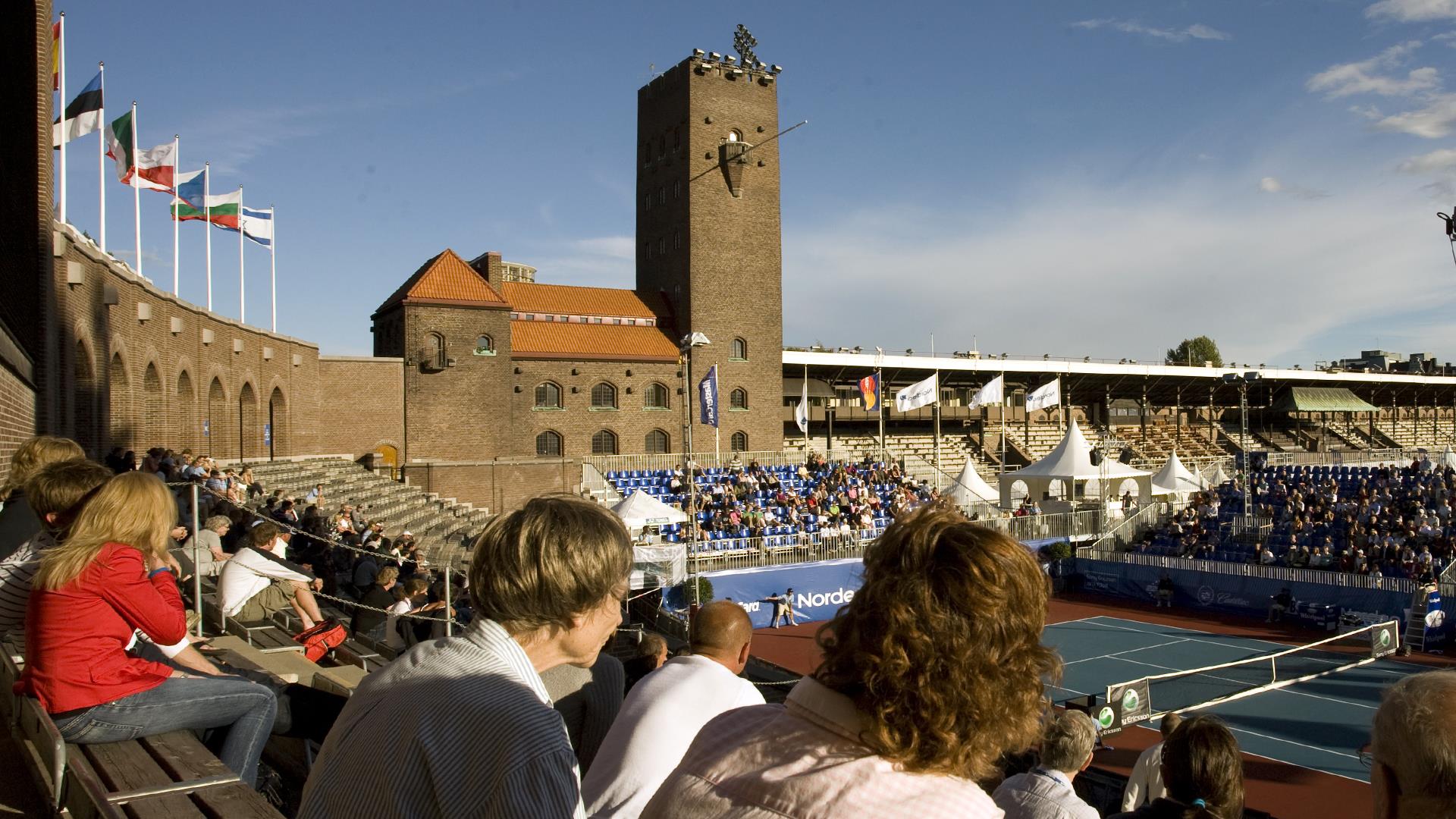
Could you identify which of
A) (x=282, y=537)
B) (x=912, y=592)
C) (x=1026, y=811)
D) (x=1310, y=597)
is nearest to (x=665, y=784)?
(x=912, y=592)

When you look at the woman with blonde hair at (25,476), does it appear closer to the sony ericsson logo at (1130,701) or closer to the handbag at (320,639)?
the handbag at (320,639)

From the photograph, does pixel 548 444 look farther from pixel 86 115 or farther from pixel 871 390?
pixel 86 115

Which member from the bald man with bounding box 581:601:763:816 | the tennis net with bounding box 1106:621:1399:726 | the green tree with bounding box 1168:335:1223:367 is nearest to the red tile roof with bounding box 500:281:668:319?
the tennis net with bounding box 1106:621:1399:726

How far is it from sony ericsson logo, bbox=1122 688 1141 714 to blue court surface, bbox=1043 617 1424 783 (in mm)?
1023

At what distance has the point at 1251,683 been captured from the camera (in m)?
20.6

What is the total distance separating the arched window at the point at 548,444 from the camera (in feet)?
142

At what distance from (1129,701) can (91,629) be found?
1375 cm

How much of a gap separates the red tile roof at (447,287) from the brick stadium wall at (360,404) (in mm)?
3102

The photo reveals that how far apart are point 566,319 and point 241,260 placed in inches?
693

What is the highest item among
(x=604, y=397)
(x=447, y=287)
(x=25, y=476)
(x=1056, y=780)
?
(x=447, y=287)

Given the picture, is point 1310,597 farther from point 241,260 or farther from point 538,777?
point 241,260

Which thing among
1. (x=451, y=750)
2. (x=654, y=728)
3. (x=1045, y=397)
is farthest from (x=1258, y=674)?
(x=1045, y=397)

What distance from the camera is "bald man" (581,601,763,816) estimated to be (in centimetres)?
288

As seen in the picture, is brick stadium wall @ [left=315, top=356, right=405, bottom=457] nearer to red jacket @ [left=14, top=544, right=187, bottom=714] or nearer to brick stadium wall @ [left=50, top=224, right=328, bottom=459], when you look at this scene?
brick stadium wall @ [left=50, top=224, right=328, bottom=459]
